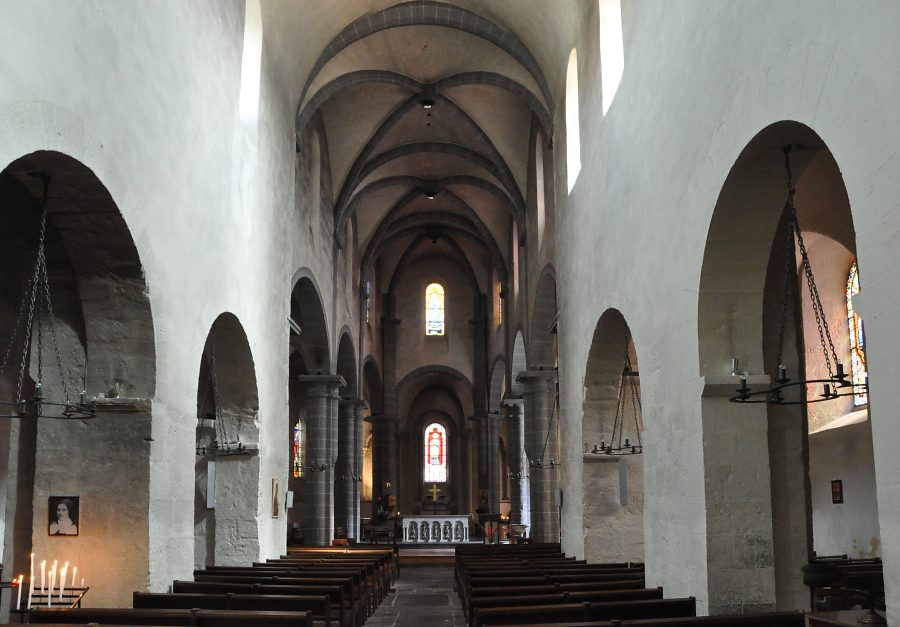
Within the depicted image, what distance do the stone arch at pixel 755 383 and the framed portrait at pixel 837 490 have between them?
26.3ft

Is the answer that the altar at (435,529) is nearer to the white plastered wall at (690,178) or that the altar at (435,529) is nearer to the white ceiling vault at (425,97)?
the white ceiling vault at (425,97)

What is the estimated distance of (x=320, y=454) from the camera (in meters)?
22.6

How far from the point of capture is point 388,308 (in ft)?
113

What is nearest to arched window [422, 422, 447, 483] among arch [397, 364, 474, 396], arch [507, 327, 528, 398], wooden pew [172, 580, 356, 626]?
arch [397, 364, 474, 396]

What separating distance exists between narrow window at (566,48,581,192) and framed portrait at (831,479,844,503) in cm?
683

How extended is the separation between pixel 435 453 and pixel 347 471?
12.7 metres

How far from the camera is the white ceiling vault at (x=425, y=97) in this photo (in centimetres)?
1584

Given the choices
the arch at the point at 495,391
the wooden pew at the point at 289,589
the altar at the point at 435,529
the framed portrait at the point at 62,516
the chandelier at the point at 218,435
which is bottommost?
the altar at the point at 435,529

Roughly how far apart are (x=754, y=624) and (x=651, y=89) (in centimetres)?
566

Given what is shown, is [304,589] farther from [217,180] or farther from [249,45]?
[249,45]

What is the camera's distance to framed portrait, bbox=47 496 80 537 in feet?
28.9

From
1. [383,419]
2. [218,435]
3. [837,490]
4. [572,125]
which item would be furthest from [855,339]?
[383,419]

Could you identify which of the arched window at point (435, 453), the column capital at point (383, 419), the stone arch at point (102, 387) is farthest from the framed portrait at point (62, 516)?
the arched window at point (435, 453)

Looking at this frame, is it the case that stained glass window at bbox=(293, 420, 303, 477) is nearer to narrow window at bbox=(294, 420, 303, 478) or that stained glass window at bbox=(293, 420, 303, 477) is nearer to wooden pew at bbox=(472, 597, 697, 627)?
narrow window at bbox=(294, 420, 303, 478)
